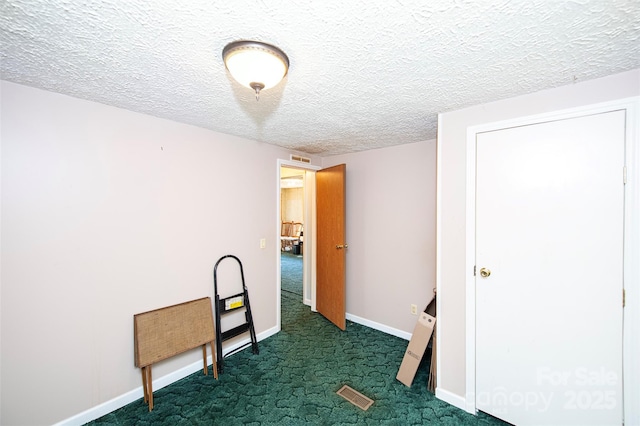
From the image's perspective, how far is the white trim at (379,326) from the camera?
3186 millimetres

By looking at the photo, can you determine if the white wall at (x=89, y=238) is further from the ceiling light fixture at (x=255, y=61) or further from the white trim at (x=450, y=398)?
the white trim at (x=450, y=398)

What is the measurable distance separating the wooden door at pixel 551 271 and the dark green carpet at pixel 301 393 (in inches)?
20.9

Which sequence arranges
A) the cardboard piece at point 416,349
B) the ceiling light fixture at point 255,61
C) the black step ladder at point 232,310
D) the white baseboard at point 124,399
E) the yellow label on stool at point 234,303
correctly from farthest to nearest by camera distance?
1. the yellow label on stool at point 234,303
2. the black step ladder at point 232,310
3. the cardboard piece at point 416,349
4. the white baseboard at point 124,399
5. the ceiling light fixture at point 255,61

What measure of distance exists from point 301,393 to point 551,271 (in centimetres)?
213

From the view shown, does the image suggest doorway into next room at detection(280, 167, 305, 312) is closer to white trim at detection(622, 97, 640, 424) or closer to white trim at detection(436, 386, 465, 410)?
white trim at detection(436, 386, 465, 410)

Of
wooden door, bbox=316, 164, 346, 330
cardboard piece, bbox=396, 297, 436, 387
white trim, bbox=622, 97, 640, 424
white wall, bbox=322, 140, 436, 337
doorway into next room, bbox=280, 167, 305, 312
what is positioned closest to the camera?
white trim, bbox=622, 97, 640, 424

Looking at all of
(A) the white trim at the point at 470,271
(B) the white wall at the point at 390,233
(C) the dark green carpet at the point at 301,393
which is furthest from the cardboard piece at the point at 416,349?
(B) the white wall at the point at 390,233

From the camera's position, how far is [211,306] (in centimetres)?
263

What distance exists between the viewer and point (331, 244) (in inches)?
142

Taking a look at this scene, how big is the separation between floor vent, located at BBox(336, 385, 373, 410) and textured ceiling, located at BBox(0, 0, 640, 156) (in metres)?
2.39

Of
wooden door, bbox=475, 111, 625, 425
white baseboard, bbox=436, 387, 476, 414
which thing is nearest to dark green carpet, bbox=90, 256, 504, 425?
white baseboard, bbox=436, 387, 476, 414

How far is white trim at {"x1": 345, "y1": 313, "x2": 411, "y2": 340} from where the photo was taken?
3186 mm

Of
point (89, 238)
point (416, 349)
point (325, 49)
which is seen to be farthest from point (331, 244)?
point (325, 49)

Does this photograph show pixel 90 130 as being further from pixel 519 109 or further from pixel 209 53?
pixel 519 109
